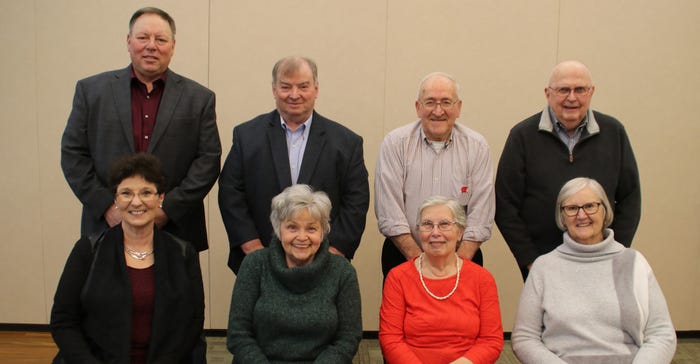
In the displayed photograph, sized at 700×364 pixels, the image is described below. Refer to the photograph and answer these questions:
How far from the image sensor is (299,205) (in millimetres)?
2482

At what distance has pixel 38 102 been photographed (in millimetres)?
4195

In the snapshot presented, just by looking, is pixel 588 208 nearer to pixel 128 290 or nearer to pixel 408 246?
pixel 408 246

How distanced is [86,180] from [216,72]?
4.97 ft

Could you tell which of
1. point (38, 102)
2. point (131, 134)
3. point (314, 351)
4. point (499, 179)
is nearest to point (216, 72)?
point (38, 102)

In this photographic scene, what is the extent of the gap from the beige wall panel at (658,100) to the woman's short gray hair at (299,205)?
2401mm

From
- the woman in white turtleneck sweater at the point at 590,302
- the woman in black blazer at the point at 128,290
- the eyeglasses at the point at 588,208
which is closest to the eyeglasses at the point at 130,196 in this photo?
the woman in black blazer at the point at 128,290

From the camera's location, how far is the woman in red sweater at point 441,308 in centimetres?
253

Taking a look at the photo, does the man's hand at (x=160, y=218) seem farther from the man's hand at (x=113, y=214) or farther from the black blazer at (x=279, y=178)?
the black blazer at (x=279, y=178)

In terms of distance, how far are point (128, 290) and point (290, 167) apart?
34.8 inches

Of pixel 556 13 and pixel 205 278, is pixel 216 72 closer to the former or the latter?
pixel 205 278

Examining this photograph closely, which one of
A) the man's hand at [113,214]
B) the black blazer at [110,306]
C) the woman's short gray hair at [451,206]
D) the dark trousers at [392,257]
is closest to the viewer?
the black blazer at [110,306]

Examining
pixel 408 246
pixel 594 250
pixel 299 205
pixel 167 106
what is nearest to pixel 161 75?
pixel 167 106

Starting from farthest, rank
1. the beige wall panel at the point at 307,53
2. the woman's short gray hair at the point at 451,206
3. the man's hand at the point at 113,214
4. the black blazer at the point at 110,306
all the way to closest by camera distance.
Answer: the beige wall panel at the point at 307,53, the man's hand at the point at 113,214, the woman's short gray hair at the point at 451,206, the black blazer at the point at 110,306

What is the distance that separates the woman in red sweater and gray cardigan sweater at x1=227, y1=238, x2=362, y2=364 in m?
0.17
